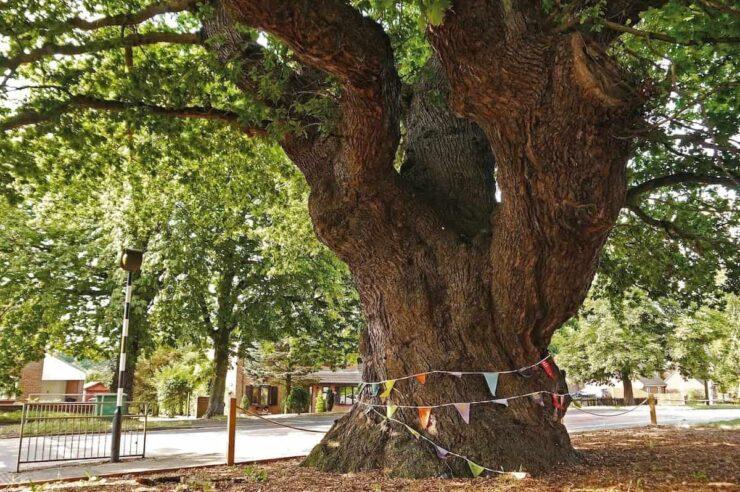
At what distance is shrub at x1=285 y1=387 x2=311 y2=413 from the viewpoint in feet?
98.1

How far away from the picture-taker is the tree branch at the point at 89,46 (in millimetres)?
7562

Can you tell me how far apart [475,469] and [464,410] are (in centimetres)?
69

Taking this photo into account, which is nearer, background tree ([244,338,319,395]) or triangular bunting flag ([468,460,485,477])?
triangular bunting flag ([468,460,485,477])

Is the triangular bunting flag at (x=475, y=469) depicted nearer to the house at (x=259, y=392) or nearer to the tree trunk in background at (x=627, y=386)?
the house at (x=259, y=392)

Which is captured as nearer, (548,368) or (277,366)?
(548,368)

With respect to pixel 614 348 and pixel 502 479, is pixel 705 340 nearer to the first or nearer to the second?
pixel 614 348

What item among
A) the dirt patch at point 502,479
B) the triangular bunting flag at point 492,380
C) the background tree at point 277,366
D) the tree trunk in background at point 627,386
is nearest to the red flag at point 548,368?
the triangular bunting flag at point 492,380

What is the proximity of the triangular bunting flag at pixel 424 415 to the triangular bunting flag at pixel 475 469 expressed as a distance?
0.71 m

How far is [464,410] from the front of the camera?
22.0ft

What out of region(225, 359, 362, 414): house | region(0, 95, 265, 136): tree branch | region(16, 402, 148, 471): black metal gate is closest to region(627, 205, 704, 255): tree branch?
region(0, 95, 265, 136): tree branch

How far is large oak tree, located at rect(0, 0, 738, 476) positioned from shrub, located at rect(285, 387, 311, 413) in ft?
76.1

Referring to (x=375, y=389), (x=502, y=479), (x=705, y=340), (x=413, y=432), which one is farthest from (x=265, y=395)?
(x=502, y=479)

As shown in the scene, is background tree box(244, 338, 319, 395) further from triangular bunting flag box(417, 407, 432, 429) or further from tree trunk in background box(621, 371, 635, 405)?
triangular bunting flag box(417, 407, 432, 429)

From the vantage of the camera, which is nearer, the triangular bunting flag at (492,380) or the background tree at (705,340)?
the triangular bunting flag at (492,380)
